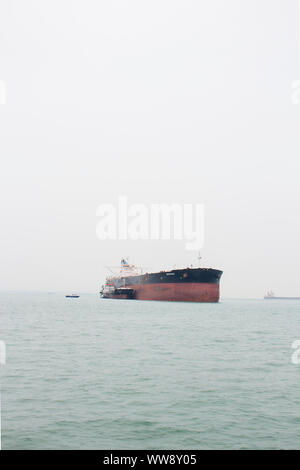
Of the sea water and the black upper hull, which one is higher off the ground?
the black upper hull

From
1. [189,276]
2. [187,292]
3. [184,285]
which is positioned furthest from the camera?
[187,292]

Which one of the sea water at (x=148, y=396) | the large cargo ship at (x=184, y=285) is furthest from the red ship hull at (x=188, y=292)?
the sea water at (x=148, y=396)

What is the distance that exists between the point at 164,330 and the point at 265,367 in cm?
1603

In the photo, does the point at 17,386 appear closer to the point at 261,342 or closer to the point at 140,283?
the point at 261,342

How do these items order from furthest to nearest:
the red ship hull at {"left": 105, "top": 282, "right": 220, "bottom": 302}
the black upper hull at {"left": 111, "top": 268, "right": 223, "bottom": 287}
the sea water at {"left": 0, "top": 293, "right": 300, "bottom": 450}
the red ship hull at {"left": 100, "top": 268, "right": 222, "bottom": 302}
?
the red ship hull at {"left": 105, "top": 282, "right": 220, "bottom": 302} < the red ship hull at {"left": 100, "top": 268, "right": 222, "bottom": 302} < the black upper hull at {"left": 111, "top": 268, "right": 223, "bottom": 287} < the sea water at {"left": 0, "top": 293, "right": 300, "bottom": 450}

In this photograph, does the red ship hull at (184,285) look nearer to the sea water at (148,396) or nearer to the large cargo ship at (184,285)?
the large cargo ship at (184,285)

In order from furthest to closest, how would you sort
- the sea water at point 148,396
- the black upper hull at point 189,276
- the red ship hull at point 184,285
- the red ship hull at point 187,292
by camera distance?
the red ship hull at point 187,292 → the red ship hull at point 184,285 → the black upper hull at point 189,276 → the sea water at point 148,396

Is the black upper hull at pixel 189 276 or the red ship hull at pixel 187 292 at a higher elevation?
the black upper hull at pixel 189 276

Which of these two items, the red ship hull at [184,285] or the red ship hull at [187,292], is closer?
the red ship hull at [184,285]

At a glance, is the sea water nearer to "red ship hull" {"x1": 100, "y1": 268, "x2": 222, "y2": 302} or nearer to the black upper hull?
the black upper hull

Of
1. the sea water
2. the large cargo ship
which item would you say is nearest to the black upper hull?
the large cargo ship

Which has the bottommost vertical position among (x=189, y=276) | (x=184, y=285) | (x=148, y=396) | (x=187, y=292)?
(x=187, y=292)

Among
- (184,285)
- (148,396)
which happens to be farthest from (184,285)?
(148,396)

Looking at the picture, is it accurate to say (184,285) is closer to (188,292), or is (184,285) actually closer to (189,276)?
(188,292)
